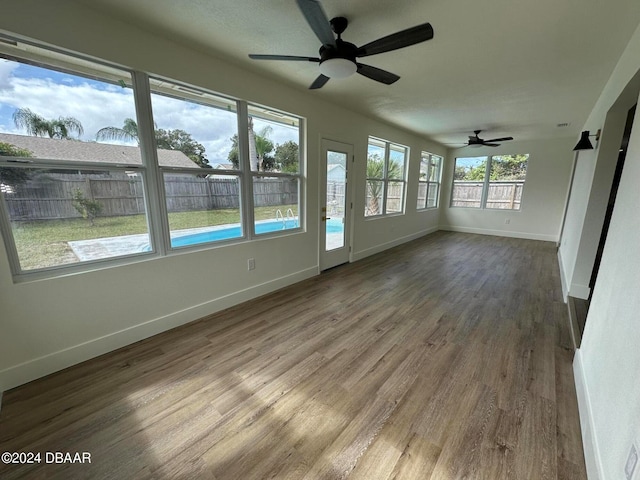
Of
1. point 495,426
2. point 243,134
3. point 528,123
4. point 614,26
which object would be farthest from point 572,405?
point 528,123

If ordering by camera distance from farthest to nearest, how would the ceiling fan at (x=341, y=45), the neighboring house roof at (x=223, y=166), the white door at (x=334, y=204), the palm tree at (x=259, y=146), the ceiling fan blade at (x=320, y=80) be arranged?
the white door at (x=334, y=204)
the palm tree at (x=259, y=146)
the neighboring house roof at (x=223, y=166)
the ceiling fan blade at (x=320, y=80)
the ceiling fan at (x=341, y=45)

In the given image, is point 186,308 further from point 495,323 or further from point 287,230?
point 495,323

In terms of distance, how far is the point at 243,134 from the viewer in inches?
116

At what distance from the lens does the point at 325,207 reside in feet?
13.4

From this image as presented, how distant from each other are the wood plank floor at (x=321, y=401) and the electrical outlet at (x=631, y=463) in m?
0.45

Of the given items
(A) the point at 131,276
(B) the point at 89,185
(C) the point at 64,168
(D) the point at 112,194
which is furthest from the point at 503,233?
(C) the point at 64,168

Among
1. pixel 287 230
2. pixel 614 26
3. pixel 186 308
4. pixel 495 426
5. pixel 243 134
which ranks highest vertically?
pixel 614 26

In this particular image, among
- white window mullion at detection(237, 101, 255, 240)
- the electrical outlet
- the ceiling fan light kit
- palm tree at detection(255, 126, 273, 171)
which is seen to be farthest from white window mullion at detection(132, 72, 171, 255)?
the electrical outlet

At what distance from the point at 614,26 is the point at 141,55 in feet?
12.1

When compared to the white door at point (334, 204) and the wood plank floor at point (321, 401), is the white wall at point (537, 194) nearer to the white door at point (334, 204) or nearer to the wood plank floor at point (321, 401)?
the wood plank floor at point (321, 401)

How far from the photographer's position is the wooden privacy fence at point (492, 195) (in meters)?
7.11

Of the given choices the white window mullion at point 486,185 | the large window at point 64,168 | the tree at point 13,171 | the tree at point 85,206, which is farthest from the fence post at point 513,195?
the tree at point 13,171

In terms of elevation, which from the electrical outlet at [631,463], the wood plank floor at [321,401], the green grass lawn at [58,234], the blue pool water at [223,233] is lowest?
the wood plank floor at [321,401]

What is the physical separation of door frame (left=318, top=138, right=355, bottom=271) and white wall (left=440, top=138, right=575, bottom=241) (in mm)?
5160
